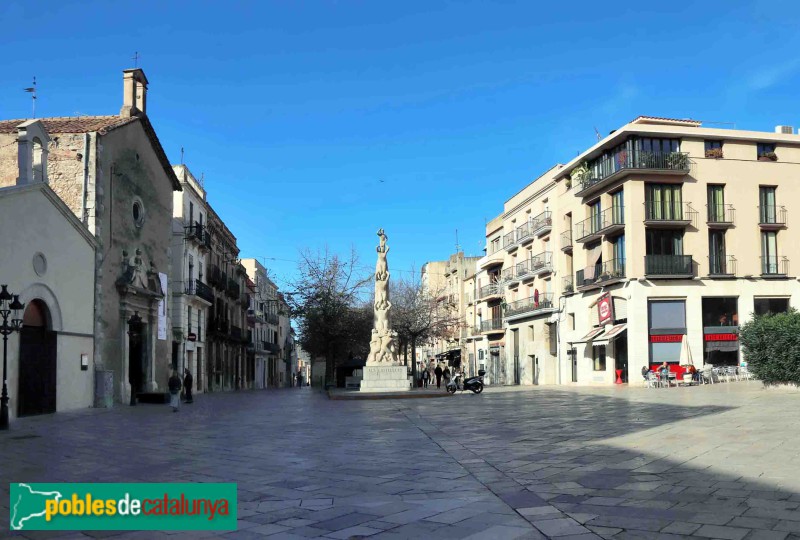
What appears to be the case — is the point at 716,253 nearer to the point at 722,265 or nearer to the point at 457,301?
the point at 722,265

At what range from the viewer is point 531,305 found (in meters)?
49.9

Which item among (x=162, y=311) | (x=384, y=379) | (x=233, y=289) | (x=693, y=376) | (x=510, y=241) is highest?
(x=510, y=241)

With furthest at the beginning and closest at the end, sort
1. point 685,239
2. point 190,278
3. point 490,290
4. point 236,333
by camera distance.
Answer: point 490,290 → point 236,333 → point 190,278 → point 685,239

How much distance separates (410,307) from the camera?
5162 cm

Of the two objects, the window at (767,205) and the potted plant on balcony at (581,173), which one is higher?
the potted plant on balcony at (581,173)

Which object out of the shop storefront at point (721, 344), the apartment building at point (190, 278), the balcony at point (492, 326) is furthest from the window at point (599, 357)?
the apartment building at point (190, 278)

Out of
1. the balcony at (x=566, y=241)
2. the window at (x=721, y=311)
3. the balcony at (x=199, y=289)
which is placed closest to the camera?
the window at (x=721, y=311)

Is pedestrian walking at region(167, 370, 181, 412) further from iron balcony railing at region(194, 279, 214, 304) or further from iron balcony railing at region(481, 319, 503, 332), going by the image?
iron balcony railing at region(481, 319, 503, 332)

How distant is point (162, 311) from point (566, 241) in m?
25.7

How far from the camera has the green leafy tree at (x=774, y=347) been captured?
76.7 feet

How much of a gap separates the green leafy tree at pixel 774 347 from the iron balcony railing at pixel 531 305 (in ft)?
71.0

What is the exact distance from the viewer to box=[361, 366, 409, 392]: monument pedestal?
99.7ft

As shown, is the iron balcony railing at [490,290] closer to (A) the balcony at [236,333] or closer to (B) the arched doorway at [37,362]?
(A) the balcony at [236,333]

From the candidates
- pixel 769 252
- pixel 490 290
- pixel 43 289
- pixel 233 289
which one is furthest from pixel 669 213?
pixel 233 289
